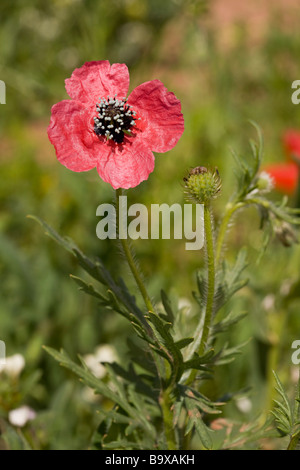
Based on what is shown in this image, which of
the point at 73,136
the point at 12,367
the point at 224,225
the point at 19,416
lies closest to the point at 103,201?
the point at 12,367

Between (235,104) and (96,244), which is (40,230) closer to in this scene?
(96,244)

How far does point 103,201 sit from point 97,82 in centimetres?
132

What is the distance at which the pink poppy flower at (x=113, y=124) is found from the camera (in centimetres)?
98

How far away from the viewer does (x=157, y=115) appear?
3.37 ft

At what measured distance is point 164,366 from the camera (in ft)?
3.72

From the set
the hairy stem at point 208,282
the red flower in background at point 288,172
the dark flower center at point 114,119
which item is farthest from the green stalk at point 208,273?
the red flower in background at point 288,172

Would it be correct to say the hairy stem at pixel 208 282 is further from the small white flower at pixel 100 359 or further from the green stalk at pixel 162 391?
the small white flower at pixel 100 359

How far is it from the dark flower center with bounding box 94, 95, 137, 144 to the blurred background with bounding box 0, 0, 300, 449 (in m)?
0.14

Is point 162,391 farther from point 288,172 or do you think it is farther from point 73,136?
point 288,172

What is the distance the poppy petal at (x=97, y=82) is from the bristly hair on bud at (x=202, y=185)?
0.23 m

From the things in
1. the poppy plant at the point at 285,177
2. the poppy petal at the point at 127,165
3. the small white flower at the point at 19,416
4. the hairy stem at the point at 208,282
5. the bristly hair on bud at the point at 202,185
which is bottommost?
the small white flower at the point at 19,416

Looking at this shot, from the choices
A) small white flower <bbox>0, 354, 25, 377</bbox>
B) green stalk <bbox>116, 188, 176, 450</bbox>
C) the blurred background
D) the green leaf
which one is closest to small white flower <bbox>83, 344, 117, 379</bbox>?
the blurred background

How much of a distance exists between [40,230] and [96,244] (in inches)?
22.8

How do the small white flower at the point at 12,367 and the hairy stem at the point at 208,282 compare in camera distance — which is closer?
the hairy stem at the point at 208,282
